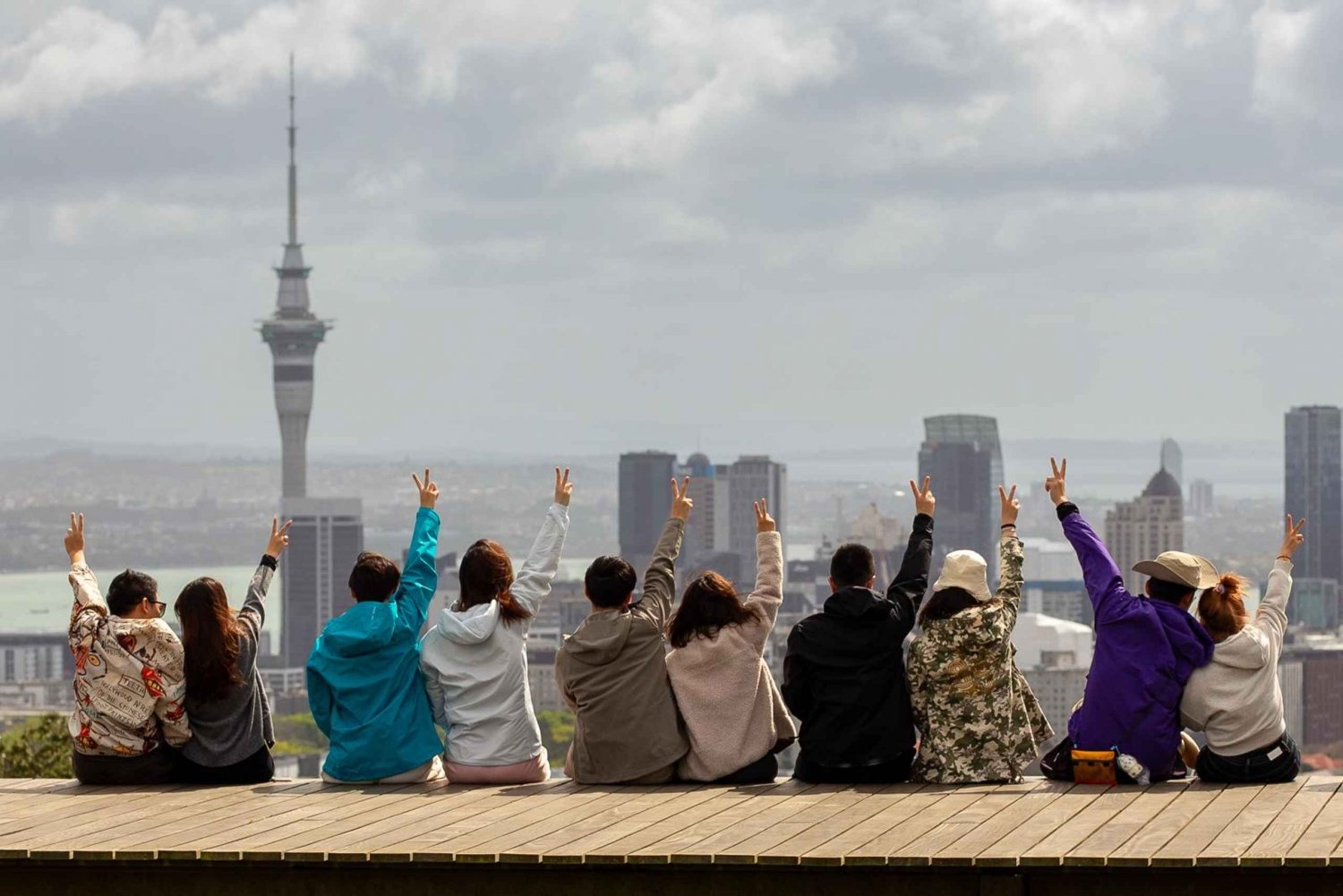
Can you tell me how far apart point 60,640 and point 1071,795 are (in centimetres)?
Answer: 18969

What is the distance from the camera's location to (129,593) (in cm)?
915

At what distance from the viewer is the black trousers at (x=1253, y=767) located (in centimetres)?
859

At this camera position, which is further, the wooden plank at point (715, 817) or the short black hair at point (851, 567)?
the short black hair at point (851, 567)

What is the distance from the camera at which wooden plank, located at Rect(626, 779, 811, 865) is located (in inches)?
292

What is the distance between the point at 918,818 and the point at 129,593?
3662 millimetres

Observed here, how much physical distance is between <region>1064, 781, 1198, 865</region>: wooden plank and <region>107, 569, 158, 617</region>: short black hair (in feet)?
13.9

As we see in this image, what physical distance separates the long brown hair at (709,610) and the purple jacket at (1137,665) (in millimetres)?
1457

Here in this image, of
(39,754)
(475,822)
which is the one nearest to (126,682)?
(475,822)

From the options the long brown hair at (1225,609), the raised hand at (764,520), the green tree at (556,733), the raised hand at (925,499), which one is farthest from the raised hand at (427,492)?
the green tree at (556,733)

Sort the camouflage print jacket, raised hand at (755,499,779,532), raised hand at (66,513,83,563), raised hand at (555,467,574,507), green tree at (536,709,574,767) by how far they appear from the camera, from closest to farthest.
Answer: the camouflage print jacket < raised hand at (755,499,779,532) < raised hand at (555,467,574,507) < raised hand at (66,513,83,563) < green tree at (536,709,574,767)

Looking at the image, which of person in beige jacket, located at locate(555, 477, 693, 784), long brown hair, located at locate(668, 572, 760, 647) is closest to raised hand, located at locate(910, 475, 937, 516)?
long brown hair, located at locate(668, 572, 760, 647)

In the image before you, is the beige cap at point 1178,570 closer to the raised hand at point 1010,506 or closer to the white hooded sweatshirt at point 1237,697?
the white hooded sweatshirt at point 1237,697

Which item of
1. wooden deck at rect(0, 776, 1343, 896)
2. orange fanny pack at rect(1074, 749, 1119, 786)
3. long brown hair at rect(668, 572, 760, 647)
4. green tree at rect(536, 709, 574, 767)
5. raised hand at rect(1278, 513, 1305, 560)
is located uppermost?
raised hand at rect(1278, 513, 1305, 560)

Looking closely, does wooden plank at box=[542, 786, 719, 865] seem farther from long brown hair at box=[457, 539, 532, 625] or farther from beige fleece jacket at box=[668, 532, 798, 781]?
long brown hair at box=[457, 539, 532, 625]
